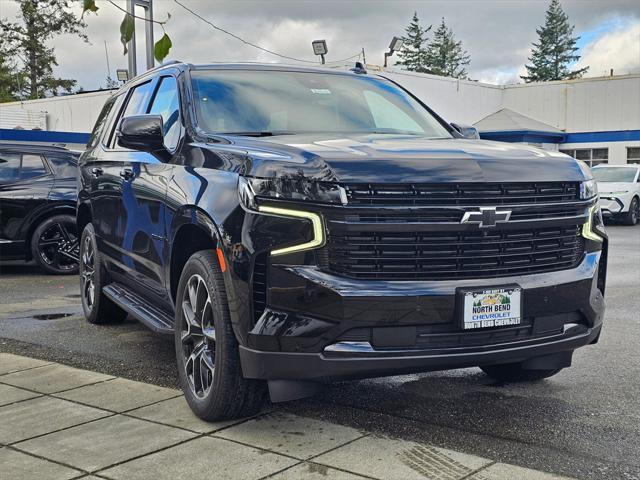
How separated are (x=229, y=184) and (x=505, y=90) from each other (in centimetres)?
3519

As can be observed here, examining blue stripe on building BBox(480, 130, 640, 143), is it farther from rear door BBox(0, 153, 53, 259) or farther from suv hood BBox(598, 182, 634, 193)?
rear door BBox(0, 153, 53, 259)

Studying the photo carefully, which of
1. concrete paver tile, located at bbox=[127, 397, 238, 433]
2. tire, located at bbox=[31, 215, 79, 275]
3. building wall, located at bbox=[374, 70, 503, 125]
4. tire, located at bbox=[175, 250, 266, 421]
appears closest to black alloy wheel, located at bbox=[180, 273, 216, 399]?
tire, located at bbox=[175, 250, 266, 421]

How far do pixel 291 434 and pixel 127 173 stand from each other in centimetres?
238

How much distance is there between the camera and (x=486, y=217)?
3.63 meters

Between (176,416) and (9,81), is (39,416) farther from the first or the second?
(9,81)

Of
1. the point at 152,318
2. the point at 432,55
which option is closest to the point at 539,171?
the point at 152,318

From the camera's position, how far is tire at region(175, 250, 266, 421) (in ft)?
12.4

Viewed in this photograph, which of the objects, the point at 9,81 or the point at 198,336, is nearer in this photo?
the point at 198,336

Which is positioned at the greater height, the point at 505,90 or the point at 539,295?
the point at 505,90

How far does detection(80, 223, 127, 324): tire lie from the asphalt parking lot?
0.11 metres

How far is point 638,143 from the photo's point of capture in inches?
1328

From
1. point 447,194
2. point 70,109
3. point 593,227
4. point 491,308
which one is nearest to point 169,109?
point 447,194

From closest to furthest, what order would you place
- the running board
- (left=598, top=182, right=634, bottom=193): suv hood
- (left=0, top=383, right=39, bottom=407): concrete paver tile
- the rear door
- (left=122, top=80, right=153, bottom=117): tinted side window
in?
(left=0, top=383, right=39, bottom=407): concrete paver tile
the running board
(left=122, top=80, right=153, bottom=117): tinted side window
the rear door
(left=598, top=182, right=634, bottom=193): suv hood

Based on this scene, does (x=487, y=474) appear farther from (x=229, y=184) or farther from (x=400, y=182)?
(x=229, y=184)
